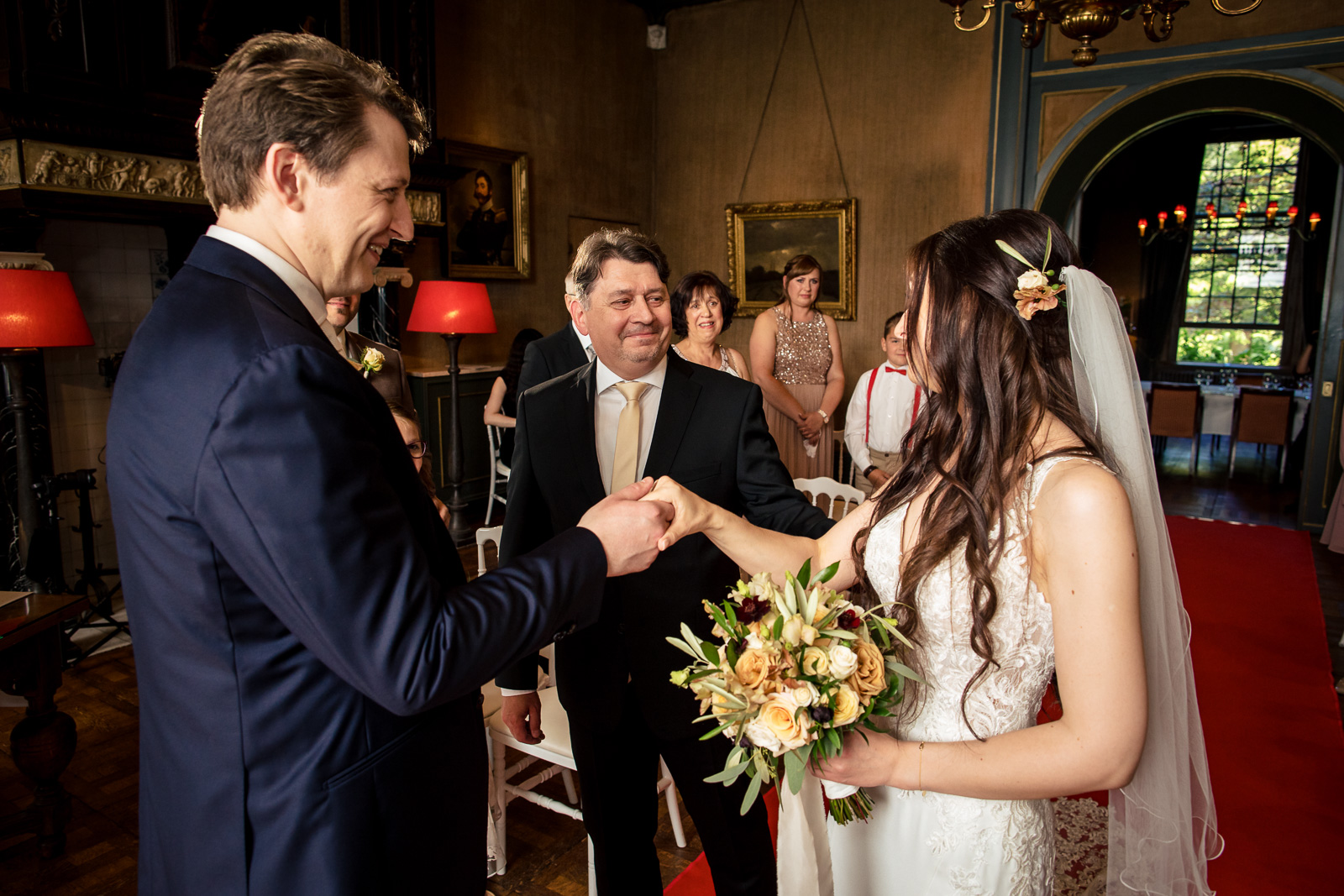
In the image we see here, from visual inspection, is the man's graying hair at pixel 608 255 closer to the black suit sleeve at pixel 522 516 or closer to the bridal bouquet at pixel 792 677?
the black suit sleeve at pixel 522 516

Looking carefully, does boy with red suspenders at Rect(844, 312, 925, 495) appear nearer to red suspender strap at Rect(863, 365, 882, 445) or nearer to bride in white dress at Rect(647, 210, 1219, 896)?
red suspender strap at Rect(863, 365, 882, 445)

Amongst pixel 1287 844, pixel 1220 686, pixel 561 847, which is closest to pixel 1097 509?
pixel 561 847

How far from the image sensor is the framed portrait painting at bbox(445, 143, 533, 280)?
7.23 m

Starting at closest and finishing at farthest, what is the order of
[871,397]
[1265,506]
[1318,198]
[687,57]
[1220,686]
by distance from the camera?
[1220,686], [871,397], [1265,506], [687,57], [1318,198]

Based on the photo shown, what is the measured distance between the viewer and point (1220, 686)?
159 inches

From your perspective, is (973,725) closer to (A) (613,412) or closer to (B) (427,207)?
(A) (613,412)

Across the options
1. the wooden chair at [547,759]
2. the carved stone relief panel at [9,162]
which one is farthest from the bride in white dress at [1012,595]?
the carved stone relief panel at [9,162]

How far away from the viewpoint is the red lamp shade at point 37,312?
3609 mm

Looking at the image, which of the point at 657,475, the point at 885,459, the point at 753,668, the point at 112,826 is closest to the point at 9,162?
the point at 112,826

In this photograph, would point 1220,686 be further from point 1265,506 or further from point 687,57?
point 687,57

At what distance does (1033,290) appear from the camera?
136 cm

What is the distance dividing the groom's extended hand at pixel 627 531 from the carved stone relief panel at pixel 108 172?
4.10m

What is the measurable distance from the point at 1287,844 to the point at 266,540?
342cm

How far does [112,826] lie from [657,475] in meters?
2.55
